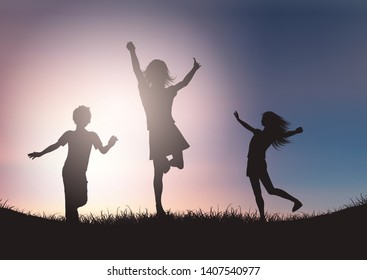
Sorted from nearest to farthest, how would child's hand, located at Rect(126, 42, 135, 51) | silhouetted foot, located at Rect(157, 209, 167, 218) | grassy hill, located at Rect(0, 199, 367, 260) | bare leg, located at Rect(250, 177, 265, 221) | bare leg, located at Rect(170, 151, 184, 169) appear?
grassy hill, located at Rect(0, 199, 367, 260) → silhouetted foot, located at Rect(157, 209, 167, 218) → child's hand, located at Rect(126, 42, 135, 51) → bare leg, located at Rect(170, 151, 184, 169) → bare leg, located at Rect(250, 177, 265, 221)

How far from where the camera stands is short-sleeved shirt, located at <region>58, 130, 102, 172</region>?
8.98 m

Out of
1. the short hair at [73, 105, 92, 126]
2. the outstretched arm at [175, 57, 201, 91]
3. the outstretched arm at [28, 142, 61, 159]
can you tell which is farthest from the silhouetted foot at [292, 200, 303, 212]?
the outstretched arm at [28, 142, 61, 159]

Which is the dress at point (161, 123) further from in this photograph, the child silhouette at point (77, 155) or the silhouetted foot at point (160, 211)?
the silhouetted foot at point (160, 211)

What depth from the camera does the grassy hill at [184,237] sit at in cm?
783

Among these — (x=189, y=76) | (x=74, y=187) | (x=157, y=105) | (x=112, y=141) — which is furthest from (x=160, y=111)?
(x=74, y=187)

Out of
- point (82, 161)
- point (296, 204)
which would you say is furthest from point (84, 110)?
point (296, 204)

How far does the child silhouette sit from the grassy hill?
39cm

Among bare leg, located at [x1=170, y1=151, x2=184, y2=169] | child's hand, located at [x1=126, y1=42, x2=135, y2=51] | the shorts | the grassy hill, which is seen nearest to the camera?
the grassy hill

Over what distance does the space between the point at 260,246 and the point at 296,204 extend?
1.66 metres

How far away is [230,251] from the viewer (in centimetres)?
782

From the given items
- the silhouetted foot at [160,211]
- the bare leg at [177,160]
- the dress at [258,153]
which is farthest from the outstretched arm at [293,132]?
the silhouetted foot at [160,211]

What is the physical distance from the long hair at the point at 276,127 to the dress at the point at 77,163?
2919 mm

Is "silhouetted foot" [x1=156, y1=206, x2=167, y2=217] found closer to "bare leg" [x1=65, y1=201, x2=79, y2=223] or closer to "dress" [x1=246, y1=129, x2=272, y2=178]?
"bare leg" [x1=65, y1=201, x2=79, y2=223]

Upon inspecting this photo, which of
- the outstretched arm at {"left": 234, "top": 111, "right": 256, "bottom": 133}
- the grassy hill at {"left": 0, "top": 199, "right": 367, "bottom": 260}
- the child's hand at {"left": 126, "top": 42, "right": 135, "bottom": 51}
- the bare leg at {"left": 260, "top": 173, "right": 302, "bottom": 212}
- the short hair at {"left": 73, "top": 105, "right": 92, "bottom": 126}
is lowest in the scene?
the grassy hill at {"left": 0, "top": 199, "right": 367, "bottom": 260}
